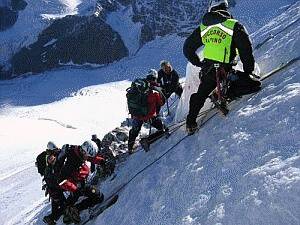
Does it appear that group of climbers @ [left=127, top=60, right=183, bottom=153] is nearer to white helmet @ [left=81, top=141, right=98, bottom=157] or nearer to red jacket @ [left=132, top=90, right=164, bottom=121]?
red jacket @ [left=132, top=90, right=164, bottom=121]

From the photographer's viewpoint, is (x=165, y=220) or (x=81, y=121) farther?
(x=81, y=121)

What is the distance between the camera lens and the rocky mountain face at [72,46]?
10269 cm

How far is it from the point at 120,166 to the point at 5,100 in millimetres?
78182

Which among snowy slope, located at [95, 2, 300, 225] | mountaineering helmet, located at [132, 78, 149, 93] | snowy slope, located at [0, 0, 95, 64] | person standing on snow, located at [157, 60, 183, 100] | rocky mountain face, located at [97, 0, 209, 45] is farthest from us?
rocky mountain face, located at [97, 0, 209, 45]

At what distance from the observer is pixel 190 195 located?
24.1 ft

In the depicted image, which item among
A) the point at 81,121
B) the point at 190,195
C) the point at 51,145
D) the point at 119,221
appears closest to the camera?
the point at 190,195

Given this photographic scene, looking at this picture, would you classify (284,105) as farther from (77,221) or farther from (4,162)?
(4,162)

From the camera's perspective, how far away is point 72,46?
345 feet

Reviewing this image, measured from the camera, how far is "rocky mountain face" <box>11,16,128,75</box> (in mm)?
102688

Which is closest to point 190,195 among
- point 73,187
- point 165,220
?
point 165,220

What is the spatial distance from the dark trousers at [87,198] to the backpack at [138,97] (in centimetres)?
189

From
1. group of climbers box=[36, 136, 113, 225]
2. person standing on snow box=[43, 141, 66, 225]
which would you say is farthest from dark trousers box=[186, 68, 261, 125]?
person standing on snow box=[43, 141, 66, 225]

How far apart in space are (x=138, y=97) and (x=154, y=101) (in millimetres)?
398

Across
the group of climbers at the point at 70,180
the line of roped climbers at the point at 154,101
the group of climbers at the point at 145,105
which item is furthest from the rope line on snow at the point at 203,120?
the group of climbers at the point at 145,105
